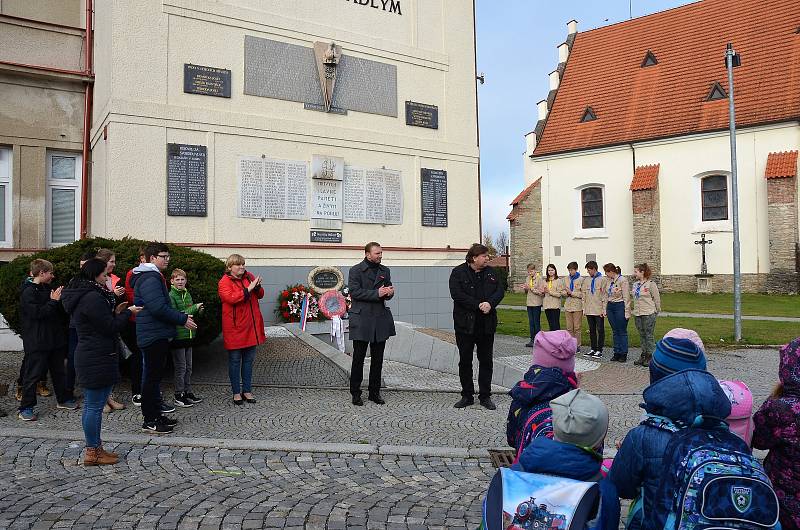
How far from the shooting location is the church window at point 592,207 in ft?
118

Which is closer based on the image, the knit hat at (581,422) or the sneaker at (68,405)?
the knit hat at (581,422)

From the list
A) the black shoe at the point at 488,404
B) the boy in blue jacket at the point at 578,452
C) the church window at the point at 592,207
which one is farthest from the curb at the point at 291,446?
the church window at the point at 592,207

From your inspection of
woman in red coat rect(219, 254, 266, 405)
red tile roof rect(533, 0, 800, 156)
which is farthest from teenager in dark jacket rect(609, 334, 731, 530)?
red tile roof rect(533, 0, 800, 156)

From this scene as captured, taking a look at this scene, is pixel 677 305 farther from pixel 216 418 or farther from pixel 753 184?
pixel 216 418

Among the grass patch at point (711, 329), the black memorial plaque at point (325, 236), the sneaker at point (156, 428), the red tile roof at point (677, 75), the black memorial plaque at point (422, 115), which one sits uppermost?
the red tile roof at point (677, 75)

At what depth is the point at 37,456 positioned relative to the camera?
5676 mm

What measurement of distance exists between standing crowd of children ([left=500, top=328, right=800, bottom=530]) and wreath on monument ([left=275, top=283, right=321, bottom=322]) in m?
8.89

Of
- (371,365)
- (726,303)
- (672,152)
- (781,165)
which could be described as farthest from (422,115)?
(672,152)

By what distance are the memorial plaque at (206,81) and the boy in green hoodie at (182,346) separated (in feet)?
15.7

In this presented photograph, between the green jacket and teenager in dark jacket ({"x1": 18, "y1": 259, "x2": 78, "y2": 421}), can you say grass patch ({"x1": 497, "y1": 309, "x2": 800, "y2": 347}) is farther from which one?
teenager in dark jacket ({"x1": 18, "y1": 259, "x2": 78, "y2": 421})

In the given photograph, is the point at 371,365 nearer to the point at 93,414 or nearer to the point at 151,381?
the point at 151,381

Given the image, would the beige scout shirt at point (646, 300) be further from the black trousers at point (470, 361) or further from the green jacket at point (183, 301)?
the green jacket at point (183, 301)

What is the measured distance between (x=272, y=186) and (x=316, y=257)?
153cm

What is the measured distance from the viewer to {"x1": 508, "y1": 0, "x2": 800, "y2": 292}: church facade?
30.6m
